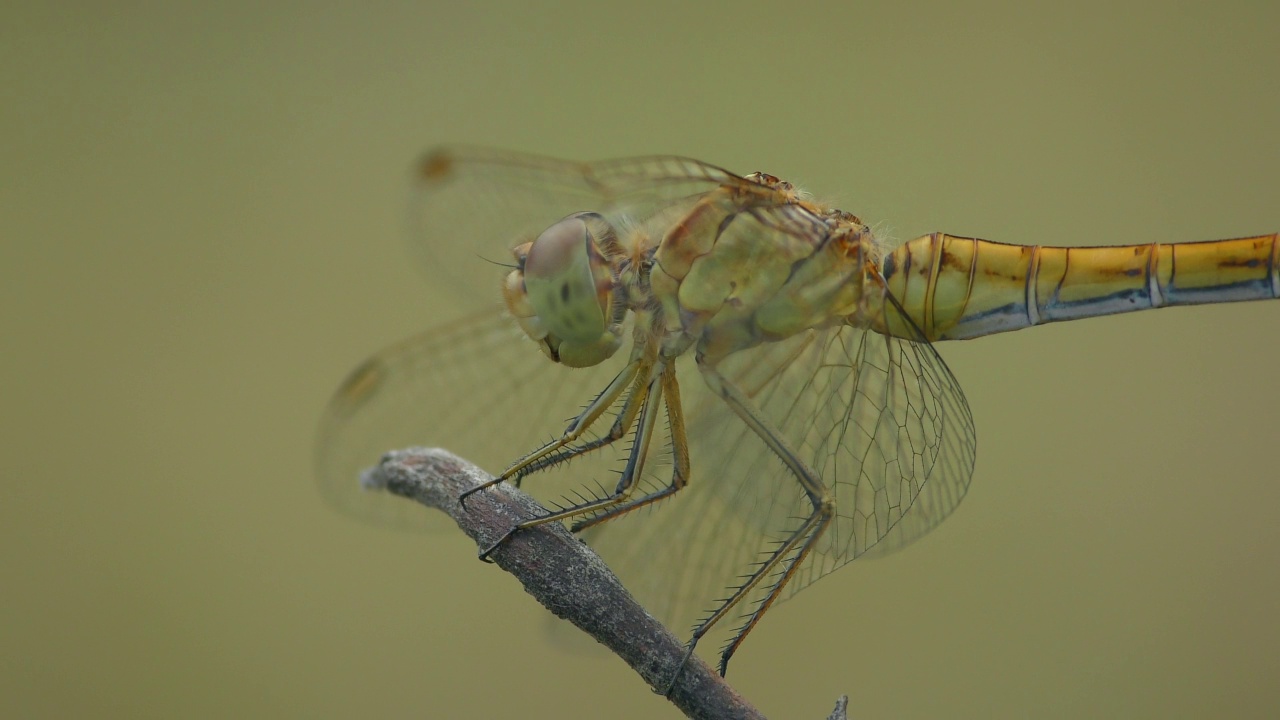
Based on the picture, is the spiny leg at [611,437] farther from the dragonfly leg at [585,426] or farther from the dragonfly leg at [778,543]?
the dragonfly leg at [778,543]

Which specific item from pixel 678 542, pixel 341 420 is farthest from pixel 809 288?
pixel 341 420

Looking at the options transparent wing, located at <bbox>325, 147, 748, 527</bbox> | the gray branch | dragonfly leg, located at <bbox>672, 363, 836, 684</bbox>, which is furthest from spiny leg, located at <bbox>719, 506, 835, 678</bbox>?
transparent wing, located at <bbox>325, 147, 748, 527</bbox>

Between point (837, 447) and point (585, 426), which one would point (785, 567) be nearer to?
point (837, 447)

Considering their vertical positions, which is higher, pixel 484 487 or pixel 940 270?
pixel 940 270

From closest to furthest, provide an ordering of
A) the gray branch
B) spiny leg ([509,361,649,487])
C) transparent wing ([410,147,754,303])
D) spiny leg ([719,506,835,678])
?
the gray branch, spiny leg ([719,506,835,678]), spiny leg ([509,361,649,487]), transparent wing ([410,147,754,303])

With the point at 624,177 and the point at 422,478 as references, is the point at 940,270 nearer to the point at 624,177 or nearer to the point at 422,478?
the point at 624,177

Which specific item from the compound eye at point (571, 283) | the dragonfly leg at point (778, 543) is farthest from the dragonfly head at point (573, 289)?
the dragonfly leg at point (778, 543)

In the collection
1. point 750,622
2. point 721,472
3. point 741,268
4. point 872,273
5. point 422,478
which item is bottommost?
A: point 422,478

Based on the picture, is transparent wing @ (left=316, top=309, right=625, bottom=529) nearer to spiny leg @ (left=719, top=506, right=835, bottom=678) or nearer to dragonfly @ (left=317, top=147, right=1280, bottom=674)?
dragonfly @ (left=317, top=147, right=1280, bottom=674)
